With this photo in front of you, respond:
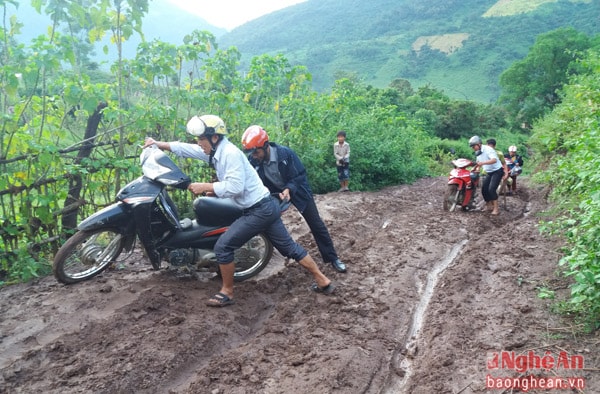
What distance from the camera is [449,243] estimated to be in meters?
6.96

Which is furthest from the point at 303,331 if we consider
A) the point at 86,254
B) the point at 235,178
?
the point at 86,254

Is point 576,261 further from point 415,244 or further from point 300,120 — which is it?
point 300,120

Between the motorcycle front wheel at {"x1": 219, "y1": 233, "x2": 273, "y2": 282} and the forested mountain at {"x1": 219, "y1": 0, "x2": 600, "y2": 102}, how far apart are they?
54491mm

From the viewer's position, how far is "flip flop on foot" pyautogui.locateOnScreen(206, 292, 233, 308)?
4.49m

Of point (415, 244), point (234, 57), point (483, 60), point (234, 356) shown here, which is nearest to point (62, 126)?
point (234, 57)

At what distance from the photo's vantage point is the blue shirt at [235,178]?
165 inches

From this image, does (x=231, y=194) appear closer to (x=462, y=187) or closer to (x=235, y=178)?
(x=235, y=178)

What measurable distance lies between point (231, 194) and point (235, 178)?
16cm

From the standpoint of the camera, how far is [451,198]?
31.3ft

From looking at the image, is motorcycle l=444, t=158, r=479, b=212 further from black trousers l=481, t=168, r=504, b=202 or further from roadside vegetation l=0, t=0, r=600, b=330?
roadside vegetation l=0, t=0, r=600, b=330

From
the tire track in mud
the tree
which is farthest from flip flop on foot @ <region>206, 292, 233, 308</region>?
the tree

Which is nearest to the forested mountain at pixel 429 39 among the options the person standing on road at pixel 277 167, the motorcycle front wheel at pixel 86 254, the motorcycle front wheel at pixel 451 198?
the motorcycle front wheel at pixel 451 198

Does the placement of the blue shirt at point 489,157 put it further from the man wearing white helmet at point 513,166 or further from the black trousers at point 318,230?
the black trousers at point 318,230

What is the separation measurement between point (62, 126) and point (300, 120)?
19.7 ft
